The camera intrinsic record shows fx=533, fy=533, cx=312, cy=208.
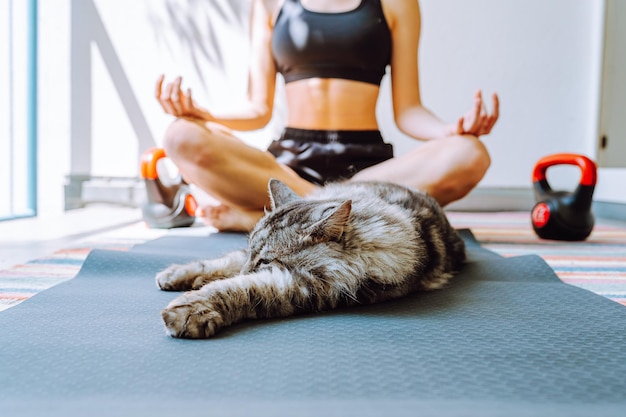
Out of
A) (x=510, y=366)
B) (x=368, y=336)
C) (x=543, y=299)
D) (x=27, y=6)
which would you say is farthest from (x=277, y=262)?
(x=27, y=6)

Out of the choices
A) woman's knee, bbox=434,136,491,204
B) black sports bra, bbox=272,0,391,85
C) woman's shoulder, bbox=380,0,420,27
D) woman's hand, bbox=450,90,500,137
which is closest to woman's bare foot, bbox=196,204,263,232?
black sports bra, bbox=272,0,391,85

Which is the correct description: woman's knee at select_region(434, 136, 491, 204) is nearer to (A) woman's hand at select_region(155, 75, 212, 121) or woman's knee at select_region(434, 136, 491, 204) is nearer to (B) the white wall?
(A) woman's hand at select_region(155, 75, 212, 121)

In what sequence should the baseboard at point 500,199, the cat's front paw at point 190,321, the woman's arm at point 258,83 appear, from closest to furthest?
the cat's front paw at point 190,321 → the woman's arm at point 258,83 → the baseboard at point 500,199

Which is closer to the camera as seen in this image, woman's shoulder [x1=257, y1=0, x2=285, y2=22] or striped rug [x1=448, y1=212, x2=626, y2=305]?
striped rug [x1=448, y1=212, x2=626, y2=305]

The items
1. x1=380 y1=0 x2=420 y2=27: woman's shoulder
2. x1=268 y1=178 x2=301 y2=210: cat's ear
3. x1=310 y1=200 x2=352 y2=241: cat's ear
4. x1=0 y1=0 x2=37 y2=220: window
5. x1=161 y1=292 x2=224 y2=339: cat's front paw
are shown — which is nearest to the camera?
x1=161 y1=292 x2=224 y2=339: cat's front paw

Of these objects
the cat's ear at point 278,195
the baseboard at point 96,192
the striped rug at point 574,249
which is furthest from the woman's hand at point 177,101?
the baseboard at point 96,192

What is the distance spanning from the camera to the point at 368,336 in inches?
32.3

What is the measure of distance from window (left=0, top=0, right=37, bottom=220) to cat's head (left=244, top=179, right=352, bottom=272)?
7.49 ft

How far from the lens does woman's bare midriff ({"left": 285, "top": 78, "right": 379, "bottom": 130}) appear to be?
2.16m

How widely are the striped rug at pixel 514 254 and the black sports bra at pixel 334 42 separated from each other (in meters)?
0.86

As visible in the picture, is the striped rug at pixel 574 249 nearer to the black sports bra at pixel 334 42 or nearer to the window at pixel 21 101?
the black sports bra at pixel 334 42

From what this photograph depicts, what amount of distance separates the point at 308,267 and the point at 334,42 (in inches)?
54.9

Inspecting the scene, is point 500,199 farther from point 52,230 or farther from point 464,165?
point 52,230

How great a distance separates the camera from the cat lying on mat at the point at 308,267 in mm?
857
